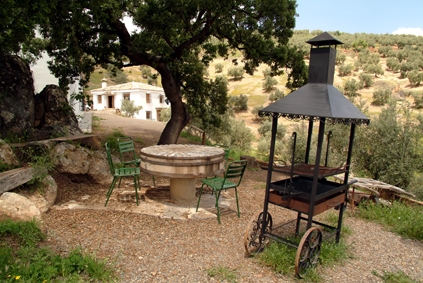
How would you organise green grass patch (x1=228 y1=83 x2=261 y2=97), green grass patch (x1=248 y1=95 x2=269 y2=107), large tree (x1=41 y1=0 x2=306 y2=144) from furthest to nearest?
green grass patch (x1=228 y1=83 x2=261 y2=97)
green grass patch (x1=248 y1=95 x2=269 y2=107)
large tree (x1=41 y1=0 x2=306 y2=144)

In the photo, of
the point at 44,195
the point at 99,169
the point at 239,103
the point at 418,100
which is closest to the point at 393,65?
the point at 418,100

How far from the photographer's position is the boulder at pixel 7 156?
5.07m

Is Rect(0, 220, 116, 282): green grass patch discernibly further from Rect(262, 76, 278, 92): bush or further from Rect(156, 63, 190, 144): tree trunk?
Rect(262, 76, 278, 92): bush

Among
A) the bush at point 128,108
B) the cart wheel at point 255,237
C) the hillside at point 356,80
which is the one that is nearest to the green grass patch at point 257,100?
the hillside at point 356,80

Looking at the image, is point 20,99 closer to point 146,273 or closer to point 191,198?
point 191,198

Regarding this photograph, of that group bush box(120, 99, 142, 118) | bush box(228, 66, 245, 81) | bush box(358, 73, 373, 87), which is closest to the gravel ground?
bush box(120, 99, 142, 118)

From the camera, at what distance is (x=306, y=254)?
11.2 feet

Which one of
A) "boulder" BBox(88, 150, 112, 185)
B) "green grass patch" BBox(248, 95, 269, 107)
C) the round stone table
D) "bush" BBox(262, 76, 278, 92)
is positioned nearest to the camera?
the round stone table

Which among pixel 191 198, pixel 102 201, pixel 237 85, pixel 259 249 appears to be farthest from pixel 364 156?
pixel 237 85

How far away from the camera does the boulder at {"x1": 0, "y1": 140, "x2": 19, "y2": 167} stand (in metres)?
5.07

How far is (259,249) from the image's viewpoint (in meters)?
3.87

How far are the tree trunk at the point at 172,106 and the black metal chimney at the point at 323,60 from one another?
5824 mm

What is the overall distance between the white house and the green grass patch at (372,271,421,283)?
29825 millimetres

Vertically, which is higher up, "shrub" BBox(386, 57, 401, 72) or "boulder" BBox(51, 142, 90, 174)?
"shrub" BBox(386, 57, 401, 72)
